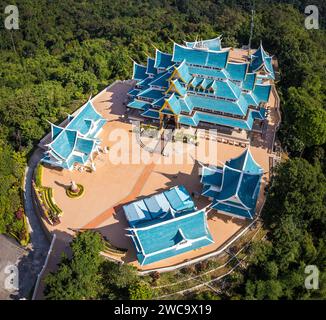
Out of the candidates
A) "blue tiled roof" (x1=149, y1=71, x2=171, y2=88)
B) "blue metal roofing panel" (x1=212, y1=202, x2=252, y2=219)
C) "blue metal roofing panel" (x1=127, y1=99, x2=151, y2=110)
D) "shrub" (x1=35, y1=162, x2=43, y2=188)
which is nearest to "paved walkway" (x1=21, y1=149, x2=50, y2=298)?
"shrub" (x1=35, y1=162, x2=43, y2=188)

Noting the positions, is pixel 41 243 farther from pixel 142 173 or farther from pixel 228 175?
pixel 228 175

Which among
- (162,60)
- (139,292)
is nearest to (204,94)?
(162,60)

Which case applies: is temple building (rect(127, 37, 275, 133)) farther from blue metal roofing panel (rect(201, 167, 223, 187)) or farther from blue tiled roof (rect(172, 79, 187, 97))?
blue metal roofing panel (rect(201, 167, 223, 187))

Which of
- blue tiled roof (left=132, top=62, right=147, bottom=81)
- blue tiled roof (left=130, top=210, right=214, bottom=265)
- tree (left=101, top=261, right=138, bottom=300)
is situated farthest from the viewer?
blue tiled roof (left=132, top=62, right=147, bottom=81)

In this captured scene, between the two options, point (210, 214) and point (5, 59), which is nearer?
point (210, 214)

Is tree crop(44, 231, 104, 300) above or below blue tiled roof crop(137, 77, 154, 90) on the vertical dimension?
below

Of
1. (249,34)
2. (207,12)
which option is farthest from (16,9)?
(249,34)

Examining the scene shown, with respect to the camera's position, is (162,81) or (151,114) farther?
(151,114)

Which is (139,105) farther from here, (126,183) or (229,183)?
(229,183)
